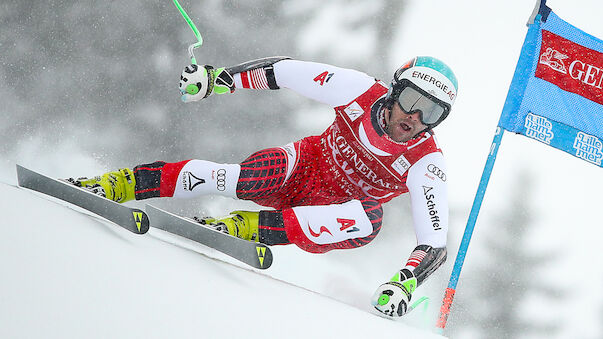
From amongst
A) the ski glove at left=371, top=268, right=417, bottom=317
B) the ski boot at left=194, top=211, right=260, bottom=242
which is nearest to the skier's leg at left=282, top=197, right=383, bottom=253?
the ski boot at left=194, top=211, right=260, bottom=242

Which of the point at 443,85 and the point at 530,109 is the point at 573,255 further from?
the point at 443,85

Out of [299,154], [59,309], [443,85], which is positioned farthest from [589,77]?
[59,309]

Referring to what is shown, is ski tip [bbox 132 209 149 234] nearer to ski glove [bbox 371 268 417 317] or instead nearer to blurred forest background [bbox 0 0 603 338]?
ski glove [bbox 371 268 417 317]

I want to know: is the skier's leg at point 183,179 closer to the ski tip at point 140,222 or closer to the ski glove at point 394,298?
the ski tip at point 140,222

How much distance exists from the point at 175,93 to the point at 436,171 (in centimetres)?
604

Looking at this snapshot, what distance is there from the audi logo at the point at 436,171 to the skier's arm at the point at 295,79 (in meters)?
0.51

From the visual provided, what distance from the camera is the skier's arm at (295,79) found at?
309cm

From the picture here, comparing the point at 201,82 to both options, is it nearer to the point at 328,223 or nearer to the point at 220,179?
the point at 220,179

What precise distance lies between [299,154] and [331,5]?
675 centimetres

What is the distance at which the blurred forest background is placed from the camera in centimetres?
768

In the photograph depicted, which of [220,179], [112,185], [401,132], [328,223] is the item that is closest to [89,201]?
[112,185]

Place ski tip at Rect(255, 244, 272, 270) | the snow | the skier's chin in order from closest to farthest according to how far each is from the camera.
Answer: the snow
ski tip at Rect(255, 244, 272, 270)
the skier's chin

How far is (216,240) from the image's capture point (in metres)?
2.44

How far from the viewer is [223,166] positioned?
9.29 ft
